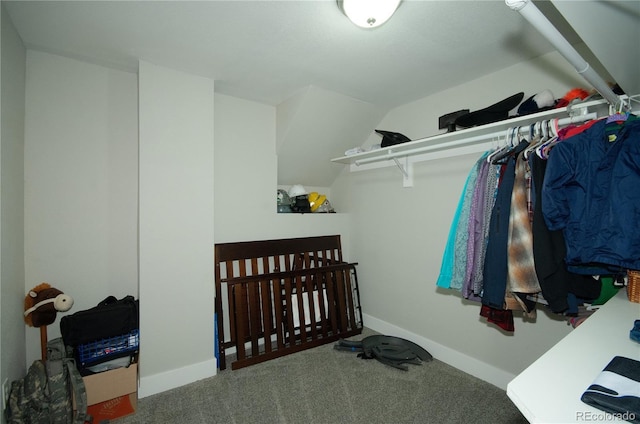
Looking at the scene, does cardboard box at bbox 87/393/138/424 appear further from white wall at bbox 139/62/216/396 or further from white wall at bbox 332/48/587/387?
white wall at bbox 332/48/587/387

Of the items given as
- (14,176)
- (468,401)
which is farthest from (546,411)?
(14,176)

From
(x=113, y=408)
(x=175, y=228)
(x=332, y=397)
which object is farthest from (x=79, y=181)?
(x=332, y=397)

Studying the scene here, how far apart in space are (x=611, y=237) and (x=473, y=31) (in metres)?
1.27

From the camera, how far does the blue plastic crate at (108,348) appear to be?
1.74 metres

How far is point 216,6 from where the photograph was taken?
1.40 m

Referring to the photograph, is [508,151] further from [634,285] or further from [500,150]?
[634,285]

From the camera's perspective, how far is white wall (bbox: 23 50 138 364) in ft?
6.06

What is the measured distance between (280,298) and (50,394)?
1.50 m

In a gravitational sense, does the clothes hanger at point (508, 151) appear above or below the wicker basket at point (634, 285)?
above

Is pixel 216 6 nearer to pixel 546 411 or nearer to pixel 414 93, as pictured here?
pixel 414 93

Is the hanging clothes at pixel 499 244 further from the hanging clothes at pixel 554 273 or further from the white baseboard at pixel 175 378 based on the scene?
→ the white baseboard at pixel 175 378

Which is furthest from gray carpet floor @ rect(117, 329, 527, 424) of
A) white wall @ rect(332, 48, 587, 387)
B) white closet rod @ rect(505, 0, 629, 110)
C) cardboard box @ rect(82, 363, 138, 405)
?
white closet rod @ rect(505, 0, 629, 110)

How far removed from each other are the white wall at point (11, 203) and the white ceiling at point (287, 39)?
21cm

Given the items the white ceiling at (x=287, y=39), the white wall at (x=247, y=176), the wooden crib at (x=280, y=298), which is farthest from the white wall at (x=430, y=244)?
the white wall at (x=247, y=176)
